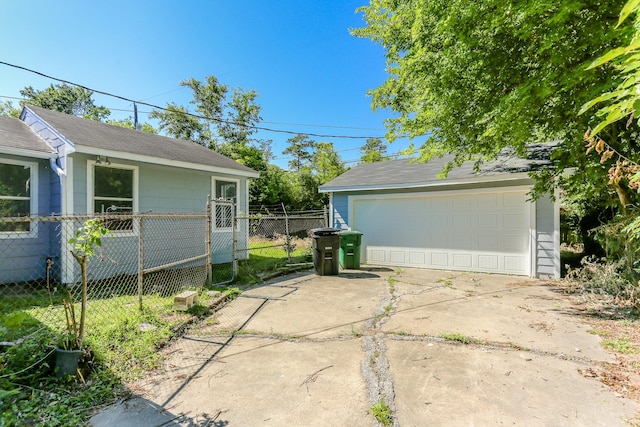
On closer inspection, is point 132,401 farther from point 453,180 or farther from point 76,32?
point 76,32

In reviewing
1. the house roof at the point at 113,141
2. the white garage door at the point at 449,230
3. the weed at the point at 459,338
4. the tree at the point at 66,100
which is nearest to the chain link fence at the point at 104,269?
the house roof at the point at 113,141

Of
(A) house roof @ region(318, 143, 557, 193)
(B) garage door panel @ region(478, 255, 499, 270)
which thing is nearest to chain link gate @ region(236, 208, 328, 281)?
(A) house roof @ region(318, 143, 557, 193)

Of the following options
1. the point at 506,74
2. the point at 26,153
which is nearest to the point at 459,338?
the point at 506,74

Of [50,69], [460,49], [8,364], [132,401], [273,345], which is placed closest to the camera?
[132,401]

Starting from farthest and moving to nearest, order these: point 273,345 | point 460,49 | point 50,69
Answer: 1. point 50,69
2. point 460,49
3. point 273,345

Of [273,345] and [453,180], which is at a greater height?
[453,180]

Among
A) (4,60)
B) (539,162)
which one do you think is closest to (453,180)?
(539,162)

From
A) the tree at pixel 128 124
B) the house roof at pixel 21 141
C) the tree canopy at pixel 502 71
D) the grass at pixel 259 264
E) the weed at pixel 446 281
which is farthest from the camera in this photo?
the tree at pixel 128 124

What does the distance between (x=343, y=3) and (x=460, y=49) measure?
23.0 feet

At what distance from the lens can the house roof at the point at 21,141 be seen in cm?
586

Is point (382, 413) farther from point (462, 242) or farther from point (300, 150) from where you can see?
point (300, 150)

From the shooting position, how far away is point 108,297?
559 centimetres

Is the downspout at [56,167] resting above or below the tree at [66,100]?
below

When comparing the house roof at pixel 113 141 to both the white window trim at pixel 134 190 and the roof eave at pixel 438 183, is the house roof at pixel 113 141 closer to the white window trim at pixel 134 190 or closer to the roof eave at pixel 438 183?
the white window trim at pixel 134 190
